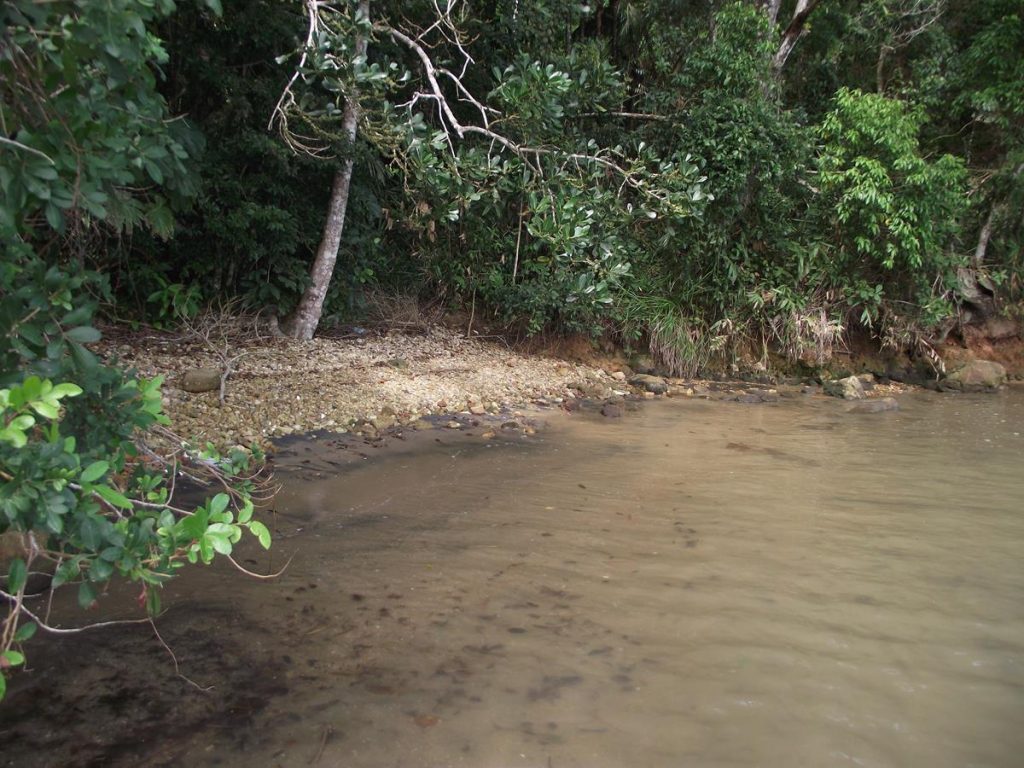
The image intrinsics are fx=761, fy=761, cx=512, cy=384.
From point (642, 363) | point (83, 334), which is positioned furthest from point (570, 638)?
point (642, 363)

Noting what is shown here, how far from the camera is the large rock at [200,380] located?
664 centimetres

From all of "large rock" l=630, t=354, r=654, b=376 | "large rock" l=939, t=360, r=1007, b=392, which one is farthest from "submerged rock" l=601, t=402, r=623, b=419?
"large rock" l=939, t=360, r=1007, b=392

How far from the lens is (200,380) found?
6.66 m

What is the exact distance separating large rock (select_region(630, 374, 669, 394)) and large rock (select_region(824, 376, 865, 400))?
7.19ft

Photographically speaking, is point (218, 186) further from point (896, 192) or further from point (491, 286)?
point (896, 192)

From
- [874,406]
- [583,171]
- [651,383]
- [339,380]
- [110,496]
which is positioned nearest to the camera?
[110,496]

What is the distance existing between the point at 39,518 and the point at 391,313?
27.8 feet

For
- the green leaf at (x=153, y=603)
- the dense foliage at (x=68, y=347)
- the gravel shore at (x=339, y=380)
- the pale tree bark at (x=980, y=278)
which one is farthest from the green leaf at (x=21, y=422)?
the pale tree bark at (x=980, y=278)

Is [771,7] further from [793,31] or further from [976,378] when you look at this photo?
[976,378]

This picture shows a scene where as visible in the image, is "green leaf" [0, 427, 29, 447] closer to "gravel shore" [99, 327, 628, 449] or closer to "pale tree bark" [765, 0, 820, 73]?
"gravel shore" [99, 327, 628, 449]

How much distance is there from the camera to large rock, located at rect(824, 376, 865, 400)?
1001cm

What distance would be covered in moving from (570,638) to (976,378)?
34.2 feet

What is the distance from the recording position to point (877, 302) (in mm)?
10836

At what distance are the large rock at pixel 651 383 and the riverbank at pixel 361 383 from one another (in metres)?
0.04
